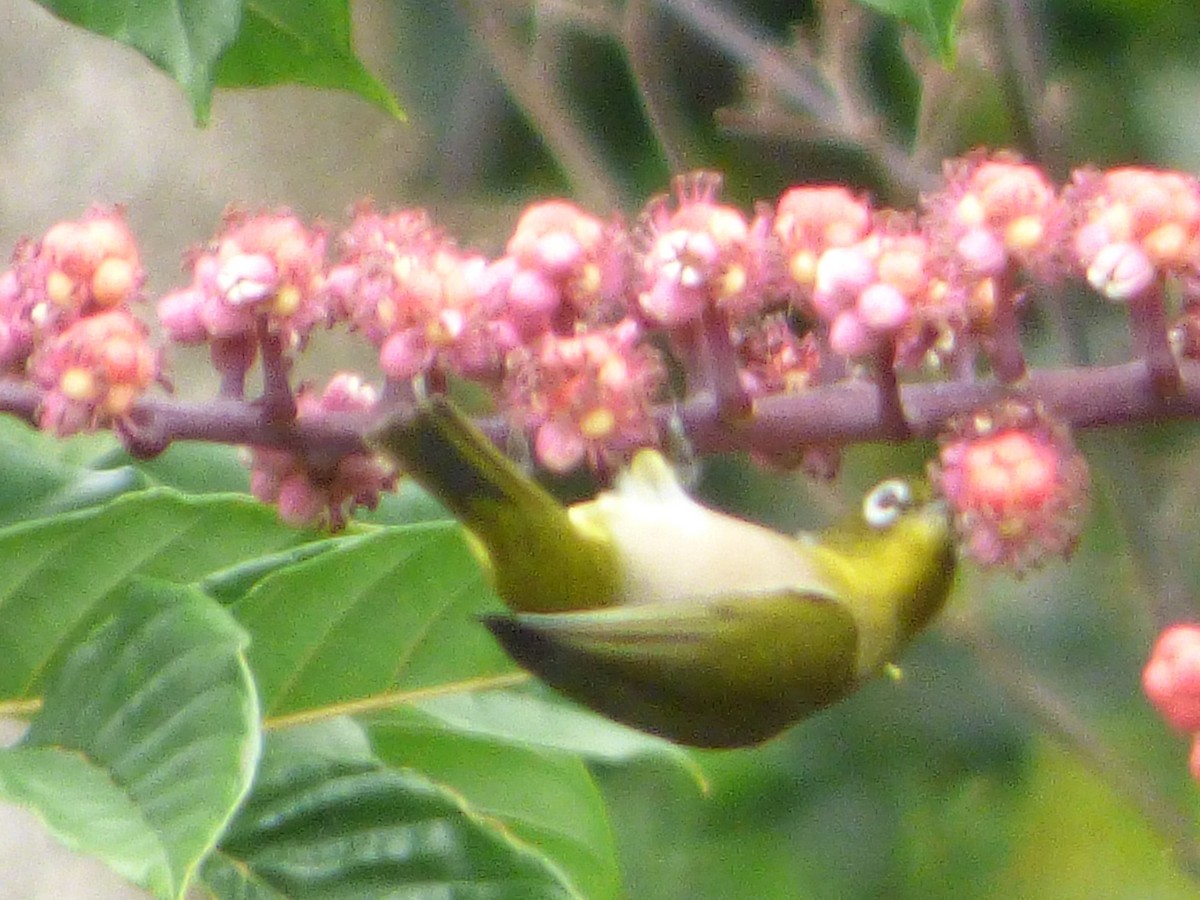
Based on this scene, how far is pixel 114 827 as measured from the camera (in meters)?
0.96

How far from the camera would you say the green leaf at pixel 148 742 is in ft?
3.02

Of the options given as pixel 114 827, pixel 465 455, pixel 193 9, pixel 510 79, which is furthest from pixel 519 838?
pixel 510 79

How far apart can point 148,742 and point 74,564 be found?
19 centimetres

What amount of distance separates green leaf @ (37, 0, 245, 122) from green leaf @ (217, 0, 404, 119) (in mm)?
150

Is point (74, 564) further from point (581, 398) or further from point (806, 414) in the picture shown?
point (806, 414)

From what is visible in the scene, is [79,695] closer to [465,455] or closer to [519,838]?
[465,455]

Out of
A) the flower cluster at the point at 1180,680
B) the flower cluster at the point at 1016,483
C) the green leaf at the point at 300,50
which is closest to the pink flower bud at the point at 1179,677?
the flower cluster at the point at 1180,680

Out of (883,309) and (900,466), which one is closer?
(883,309)

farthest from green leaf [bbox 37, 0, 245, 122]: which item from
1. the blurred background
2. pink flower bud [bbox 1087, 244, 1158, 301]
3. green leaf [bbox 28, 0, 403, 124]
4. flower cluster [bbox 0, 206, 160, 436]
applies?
the blurred background

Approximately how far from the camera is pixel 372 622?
49.4 inches

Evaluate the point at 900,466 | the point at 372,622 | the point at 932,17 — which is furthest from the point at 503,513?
the point at 900,466

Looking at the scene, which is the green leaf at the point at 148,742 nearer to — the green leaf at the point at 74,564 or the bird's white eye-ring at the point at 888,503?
the green leaf at the point at 74,564

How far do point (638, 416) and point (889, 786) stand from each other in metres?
1.97

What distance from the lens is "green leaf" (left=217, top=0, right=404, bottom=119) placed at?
1.28 m
